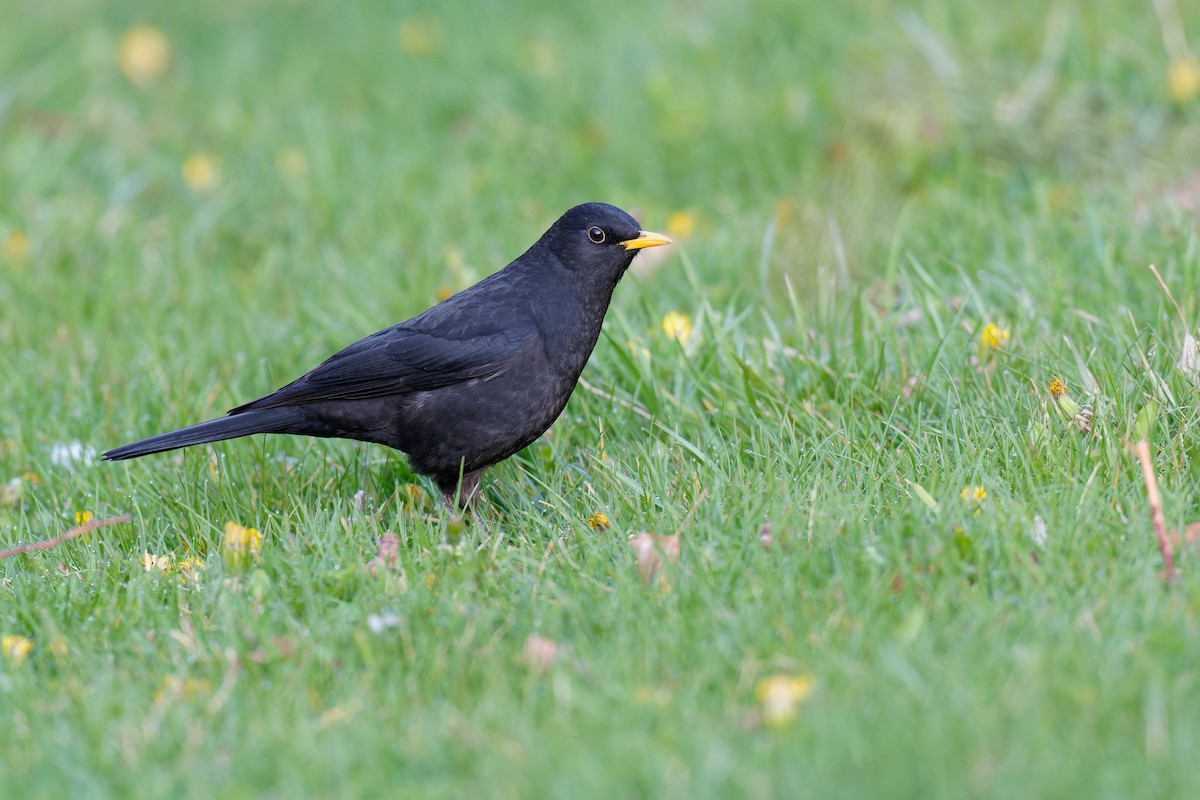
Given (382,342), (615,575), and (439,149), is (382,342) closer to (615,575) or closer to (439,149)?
(615,575)

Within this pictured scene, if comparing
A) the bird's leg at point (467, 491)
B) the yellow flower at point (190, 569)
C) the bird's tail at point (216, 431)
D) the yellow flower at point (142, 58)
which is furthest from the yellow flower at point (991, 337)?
the yellow flower at point (142, 58)

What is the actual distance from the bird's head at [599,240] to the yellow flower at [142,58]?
4.85 metres

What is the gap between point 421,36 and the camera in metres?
8.20

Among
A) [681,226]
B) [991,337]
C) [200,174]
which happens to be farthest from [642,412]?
[200,174]

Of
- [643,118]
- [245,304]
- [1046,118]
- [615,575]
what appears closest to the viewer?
[615,575]

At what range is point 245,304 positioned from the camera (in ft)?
18.8

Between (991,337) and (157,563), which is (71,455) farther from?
(991,337)

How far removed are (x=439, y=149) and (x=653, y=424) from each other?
353 centimetres

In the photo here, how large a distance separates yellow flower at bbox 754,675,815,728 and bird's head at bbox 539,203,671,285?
1.94 metres

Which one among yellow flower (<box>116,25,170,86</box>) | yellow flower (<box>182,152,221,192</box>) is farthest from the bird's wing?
yellow flower (<box>116,25,170,86</box>)

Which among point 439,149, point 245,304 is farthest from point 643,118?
point 245,304

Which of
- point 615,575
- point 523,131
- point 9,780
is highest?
point 523,131

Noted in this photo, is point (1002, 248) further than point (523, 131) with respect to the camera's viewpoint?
No

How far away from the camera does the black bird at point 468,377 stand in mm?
4055
